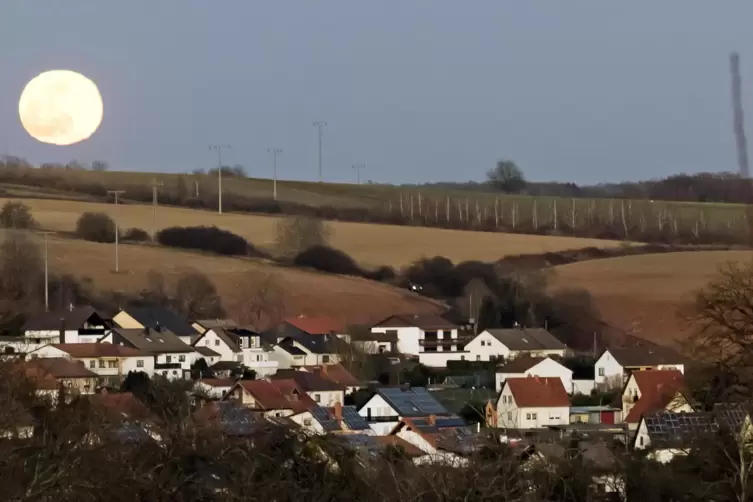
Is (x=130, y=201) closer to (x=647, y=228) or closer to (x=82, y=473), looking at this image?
(x=647, y=228)

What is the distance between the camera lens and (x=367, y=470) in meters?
17.0

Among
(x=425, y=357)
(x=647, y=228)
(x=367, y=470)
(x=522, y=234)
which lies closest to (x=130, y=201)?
(x=522, y=234)

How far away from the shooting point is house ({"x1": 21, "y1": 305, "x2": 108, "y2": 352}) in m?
45.0

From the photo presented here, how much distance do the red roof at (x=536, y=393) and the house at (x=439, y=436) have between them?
Result: 2.63 metres

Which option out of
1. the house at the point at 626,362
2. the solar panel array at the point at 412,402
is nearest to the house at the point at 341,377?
the solar panel array at the point at 412,402

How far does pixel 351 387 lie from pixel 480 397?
127 inches

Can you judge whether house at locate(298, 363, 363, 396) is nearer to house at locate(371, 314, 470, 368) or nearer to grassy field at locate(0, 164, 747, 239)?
house at locate(371, 314, 470, 368)

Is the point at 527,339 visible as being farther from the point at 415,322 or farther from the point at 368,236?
the point at 368,236

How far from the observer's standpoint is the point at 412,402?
32750mm

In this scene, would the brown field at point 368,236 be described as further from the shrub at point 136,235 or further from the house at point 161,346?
the house at point 161,346

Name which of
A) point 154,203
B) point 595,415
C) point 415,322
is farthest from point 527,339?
point 154,203

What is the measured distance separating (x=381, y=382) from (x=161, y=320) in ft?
34.9

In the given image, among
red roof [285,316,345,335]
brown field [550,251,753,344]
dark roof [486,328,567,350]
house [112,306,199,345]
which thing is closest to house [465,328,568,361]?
dark roof [486,328,567,350]

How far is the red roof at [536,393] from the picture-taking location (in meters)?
32.9
